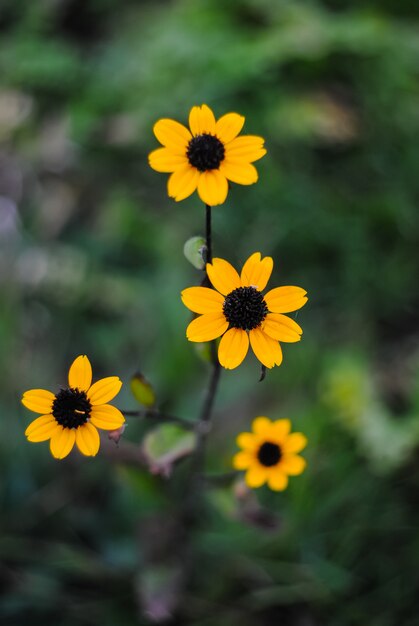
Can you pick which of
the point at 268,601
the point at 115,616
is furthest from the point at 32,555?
the point at 268,601

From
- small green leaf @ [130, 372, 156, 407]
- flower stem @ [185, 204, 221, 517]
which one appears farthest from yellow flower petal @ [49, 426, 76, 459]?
flower stem @ [185, 204, 221, 517]

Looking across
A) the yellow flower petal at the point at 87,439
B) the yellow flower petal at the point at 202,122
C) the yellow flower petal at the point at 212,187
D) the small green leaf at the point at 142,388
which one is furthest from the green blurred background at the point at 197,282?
the yellow flower petal at the point at 202,122

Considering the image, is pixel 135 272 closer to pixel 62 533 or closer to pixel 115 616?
pixel 62 533

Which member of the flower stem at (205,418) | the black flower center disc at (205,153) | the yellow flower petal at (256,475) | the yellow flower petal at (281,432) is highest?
the black flower center disc at (205,153)

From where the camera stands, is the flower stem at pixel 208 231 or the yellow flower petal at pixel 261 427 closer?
the flower stem at pixel 208 231

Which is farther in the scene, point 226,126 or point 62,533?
point 62,533

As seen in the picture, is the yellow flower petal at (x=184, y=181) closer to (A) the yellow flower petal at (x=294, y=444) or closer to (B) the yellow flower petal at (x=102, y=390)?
(B) the yellow flower petal at (x=102, y=390)

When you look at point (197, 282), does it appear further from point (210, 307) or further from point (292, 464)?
point (210, 307)
